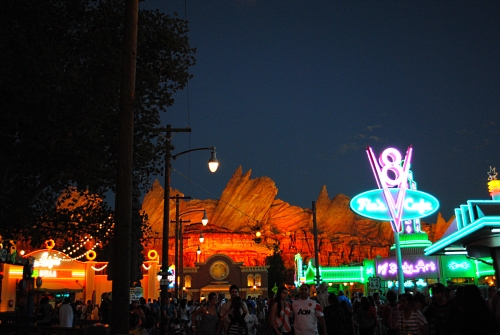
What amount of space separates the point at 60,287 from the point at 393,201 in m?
29.2

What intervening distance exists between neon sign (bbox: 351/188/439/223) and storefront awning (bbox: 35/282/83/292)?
25.9 metres

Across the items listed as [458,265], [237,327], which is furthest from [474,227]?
[458,265]

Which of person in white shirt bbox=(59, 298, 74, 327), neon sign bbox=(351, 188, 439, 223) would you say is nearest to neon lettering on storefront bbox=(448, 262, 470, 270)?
neon sign bbox=(351, 188, 439, 223)

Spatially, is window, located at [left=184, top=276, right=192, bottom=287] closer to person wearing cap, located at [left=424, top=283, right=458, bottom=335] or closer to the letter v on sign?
the letter v on sign

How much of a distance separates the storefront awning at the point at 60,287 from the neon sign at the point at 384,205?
2589 centimetres

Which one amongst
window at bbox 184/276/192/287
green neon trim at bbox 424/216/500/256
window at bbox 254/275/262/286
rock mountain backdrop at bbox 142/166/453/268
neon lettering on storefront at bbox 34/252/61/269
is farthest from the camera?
rock mountain backdrop at bbox 142/166/453/268

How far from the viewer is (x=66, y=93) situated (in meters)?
12.9

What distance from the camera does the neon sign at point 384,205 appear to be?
22062 mm

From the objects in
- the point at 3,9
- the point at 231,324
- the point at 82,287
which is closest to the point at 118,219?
the point at 231,324

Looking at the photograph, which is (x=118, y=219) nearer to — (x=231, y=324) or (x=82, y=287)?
(x=231, y=324)

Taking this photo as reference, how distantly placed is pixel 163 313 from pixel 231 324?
733cm

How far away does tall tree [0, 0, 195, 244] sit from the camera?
1234 centimetres

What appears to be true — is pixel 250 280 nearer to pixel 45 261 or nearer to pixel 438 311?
pixel 45 261

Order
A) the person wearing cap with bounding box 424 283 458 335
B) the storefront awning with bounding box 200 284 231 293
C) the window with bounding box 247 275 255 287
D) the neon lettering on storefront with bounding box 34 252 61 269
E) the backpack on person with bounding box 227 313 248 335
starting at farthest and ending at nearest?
the window with bounding box 247 275 255 287 → the storefront awning with bounding box 200 284 231 293 → the neon lettering on storefront with bounding box 34 252 61 269 → the backpack on person with bounding box 227 313 248 335 → the person wearing cap with bounding box 424 283 458 335
